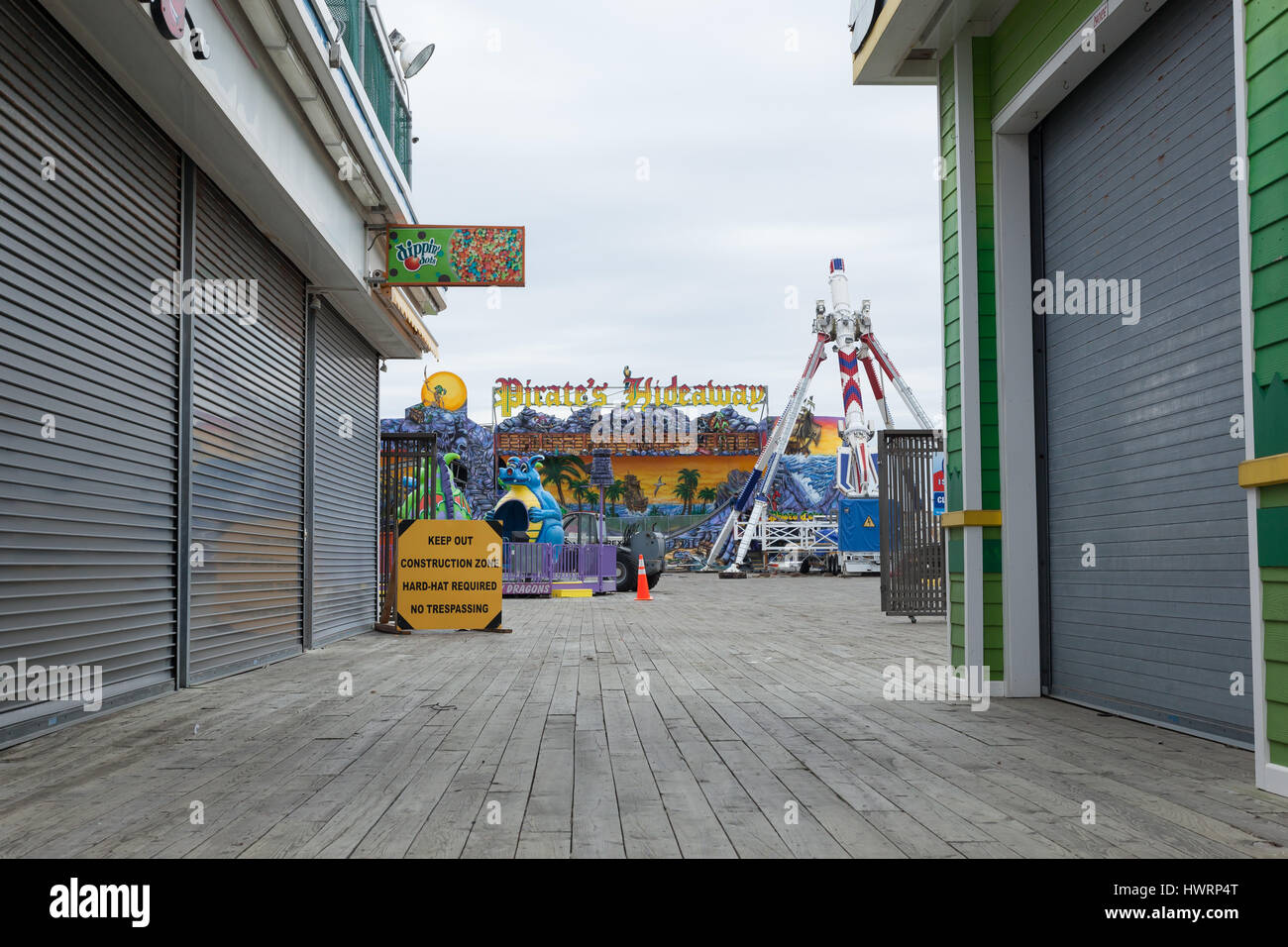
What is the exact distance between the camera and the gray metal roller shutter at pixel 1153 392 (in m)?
4.86

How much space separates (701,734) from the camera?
5258mm

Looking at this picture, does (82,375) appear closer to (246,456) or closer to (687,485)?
(246,456)

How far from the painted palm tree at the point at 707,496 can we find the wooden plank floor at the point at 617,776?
40956 millimetres

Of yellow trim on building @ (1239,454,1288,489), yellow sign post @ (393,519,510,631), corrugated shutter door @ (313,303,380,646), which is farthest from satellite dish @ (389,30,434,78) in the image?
yellow trim on building @ (1239,454,1288,489)

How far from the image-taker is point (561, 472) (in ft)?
165

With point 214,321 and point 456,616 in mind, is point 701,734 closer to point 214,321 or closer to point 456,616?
point 214,321

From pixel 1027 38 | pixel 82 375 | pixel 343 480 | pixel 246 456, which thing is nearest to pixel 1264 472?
pixel 1027 38

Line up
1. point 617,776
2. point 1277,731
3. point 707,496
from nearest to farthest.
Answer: point 1277,731 → point 617,776 → point 707,496

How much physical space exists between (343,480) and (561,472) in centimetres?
3794

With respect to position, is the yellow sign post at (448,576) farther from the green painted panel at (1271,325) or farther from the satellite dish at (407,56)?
the green painted panel at (1271,325)

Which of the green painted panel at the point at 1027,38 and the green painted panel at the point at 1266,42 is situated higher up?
the green painted panel at the point at 1027,38

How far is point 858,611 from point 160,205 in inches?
Result: 469

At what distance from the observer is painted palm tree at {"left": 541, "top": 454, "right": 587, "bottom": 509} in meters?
49.1

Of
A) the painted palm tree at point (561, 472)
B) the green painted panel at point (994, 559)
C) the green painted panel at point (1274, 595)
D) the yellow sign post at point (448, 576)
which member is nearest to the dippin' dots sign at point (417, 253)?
the yellow sign post at point (448, 576)
